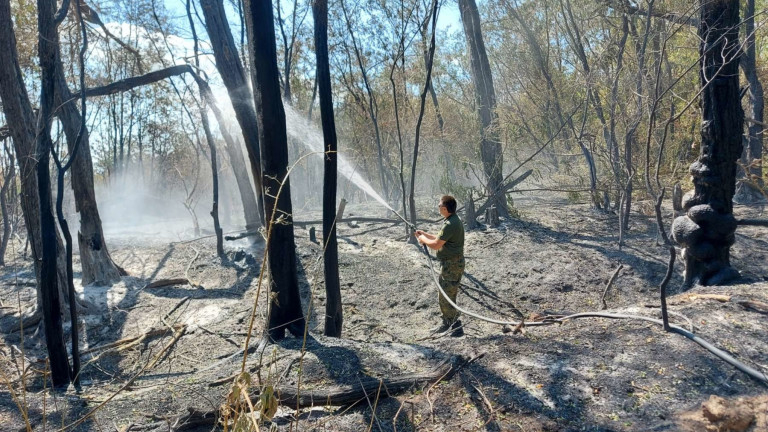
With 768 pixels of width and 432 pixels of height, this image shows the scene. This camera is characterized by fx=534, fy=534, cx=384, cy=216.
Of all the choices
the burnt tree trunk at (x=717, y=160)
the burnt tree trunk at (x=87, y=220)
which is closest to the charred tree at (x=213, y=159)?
the burnt tree trunk at (x=87, y=220)

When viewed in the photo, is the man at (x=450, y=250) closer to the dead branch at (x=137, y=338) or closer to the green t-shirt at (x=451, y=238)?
the green t-shirt at (x=451, y=238)

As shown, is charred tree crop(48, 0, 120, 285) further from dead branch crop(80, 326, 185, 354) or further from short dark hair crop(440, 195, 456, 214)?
short dark hair crop(440, 195, 456, 214)

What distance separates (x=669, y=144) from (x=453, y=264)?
8286mm

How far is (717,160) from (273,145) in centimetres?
490

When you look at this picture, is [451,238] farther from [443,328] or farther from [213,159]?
[213,159]

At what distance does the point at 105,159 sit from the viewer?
111 ft

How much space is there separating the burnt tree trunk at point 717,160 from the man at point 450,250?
261cm

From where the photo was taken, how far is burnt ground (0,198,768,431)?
372 cm

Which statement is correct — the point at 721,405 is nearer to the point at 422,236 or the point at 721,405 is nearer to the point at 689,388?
the point at 689,388

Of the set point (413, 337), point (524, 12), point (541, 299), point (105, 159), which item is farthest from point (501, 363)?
point (105, 159)

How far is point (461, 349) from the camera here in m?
4.77

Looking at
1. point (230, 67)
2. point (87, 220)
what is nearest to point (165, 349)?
point (87, 220)

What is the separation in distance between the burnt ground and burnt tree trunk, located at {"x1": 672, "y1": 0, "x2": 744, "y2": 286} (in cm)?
48

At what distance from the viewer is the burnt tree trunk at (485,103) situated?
12039 millimetres
